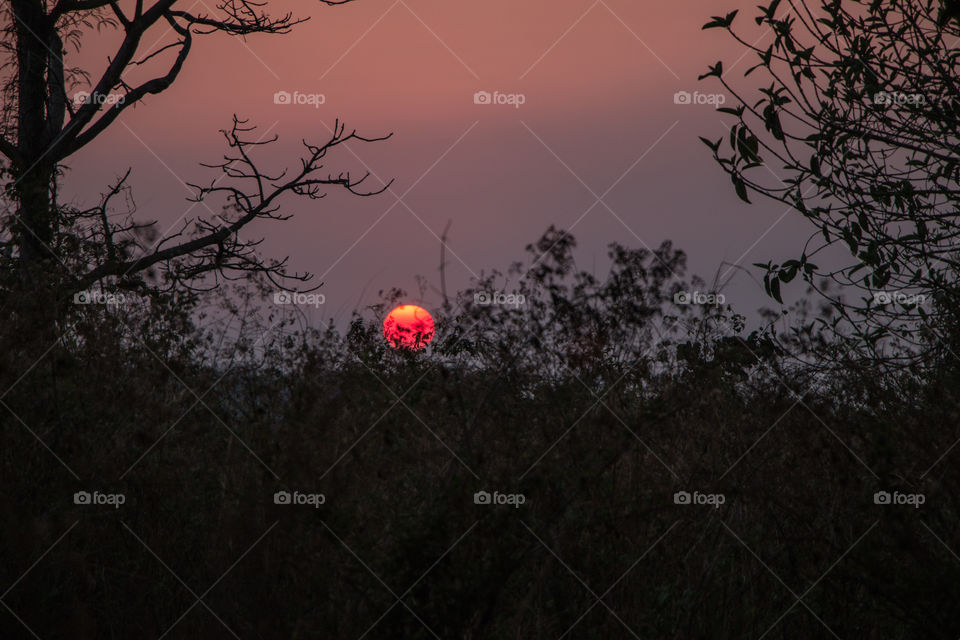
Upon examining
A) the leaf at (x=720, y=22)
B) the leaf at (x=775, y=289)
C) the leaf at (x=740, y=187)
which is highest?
the leaf at (x=720, y=22)

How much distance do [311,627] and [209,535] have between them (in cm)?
94

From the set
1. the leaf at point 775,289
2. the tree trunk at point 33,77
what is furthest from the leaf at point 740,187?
the tree trunk at point 33,77

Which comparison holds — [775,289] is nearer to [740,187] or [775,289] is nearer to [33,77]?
[740,187]

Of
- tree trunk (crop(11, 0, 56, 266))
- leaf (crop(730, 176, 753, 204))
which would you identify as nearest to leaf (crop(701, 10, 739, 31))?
leaf (crop(730, 176, 753, 204))

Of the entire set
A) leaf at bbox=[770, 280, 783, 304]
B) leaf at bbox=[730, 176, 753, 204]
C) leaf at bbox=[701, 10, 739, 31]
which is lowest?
leaf at bbox=[770, 280, 783, 304]

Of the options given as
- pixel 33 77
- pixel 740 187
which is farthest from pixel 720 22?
pixel 33 77

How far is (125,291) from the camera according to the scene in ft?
22.1

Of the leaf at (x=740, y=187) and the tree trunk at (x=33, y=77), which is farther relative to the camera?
the tree trunk at (x=33, y=77)

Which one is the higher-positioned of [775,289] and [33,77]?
[33,77]

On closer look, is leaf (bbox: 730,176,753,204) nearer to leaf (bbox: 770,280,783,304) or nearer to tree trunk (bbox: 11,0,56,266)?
leaf (bbox: 770,280,783,304)

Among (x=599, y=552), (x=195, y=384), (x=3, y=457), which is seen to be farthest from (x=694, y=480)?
(x=3, y=457)

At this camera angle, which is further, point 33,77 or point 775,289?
point 33,77

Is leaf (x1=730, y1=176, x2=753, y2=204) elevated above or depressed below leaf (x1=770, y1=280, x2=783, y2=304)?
above

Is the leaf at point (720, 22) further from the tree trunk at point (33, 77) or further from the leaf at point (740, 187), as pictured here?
the tree trunk at point (33, 77)
